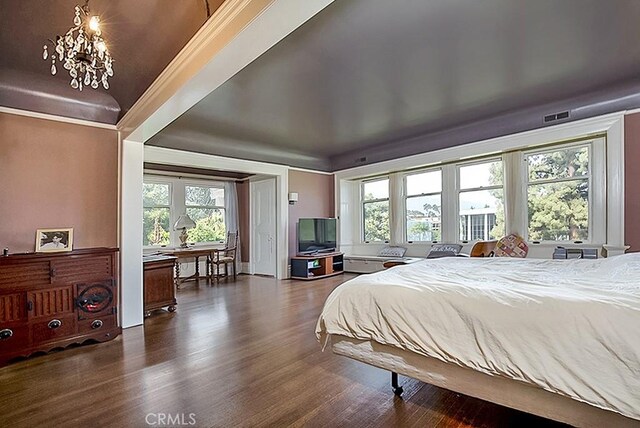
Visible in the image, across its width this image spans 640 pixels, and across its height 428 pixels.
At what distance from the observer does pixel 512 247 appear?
15.7 feet

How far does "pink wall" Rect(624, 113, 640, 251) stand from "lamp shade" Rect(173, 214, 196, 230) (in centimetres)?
708

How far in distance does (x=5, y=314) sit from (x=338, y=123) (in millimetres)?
4311

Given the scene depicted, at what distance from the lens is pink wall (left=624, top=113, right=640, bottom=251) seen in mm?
3842

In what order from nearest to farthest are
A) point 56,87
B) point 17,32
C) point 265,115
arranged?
point 17,32, point 56,87, point 265,115

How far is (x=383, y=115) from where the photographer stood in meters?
4.70

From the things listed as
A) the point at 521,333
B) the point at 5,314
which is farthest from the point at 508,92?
the point at 5,314

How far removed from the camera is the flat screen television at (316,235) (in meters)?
6.90

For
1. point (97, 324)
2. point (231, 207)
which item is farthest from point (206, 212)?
point (97, 324)

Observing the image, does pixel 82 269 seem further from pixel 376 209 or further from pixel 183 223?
pixel 376 209

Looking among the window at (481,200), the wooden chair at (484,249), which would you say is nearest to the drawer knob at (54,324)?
the wooden chair at (484,249)

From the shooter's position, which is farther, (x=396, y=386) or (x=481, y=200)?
(x=481, y=200)

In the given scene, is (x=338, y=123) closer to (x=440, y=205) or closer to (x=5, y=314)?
(x=440, y=205)

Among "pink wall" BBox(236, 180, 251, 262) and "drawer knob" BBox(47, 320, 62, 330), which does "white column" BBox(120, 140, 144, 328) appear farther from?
"pink wall" BBox(236, 180, 251, 262)

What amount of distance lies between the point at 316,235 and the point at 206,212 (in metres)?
2.61
